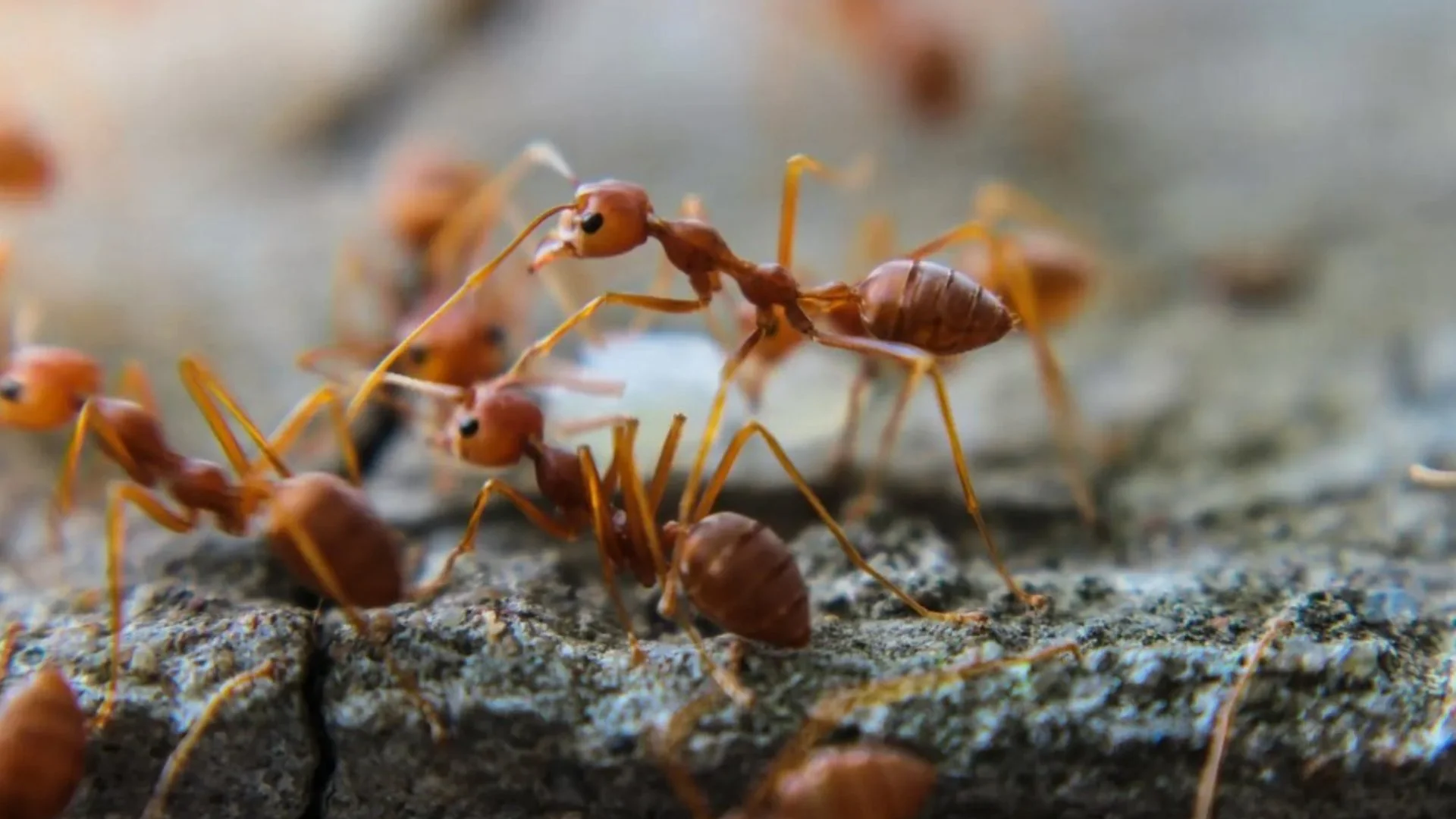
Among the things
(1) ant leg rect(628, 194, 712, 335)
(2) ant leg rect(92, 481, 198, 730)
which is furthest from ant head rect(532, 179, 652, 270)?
(2) ant leg rect(92, 481, 198, 730)

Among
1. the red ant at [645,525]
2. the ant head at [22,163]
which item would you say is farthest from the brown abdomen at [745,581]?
the ant head at [22,163]

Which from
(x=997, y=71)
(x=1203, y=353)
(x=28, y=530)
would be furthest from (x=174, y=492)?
(x=997, y=71)

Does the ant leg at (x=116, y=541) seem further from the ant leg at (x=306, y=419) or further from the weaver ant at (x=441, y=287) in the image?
the weaver ant at (x=441, y=287)

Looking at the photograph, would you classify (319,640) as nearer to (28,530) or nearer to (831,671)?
(831,671)

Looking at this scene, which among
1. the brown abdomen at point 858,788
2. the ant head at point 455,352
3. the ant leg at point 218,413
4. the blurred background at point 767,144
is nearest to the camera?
the brown abdomen at point 858,788

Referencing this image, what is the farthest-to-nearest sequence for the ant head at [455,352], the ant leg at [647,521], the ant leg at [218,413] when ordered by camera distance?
the ant head at [455,352] → the ant leg at [218,413] → the ant leg at [647,521]

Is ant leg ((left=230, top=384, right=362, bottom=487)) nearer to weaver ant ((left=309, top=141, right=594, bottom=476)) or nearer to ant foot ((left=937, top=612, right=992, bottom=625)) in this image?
weaver ant ((left=309, top=141, right=594, bottom=476))
